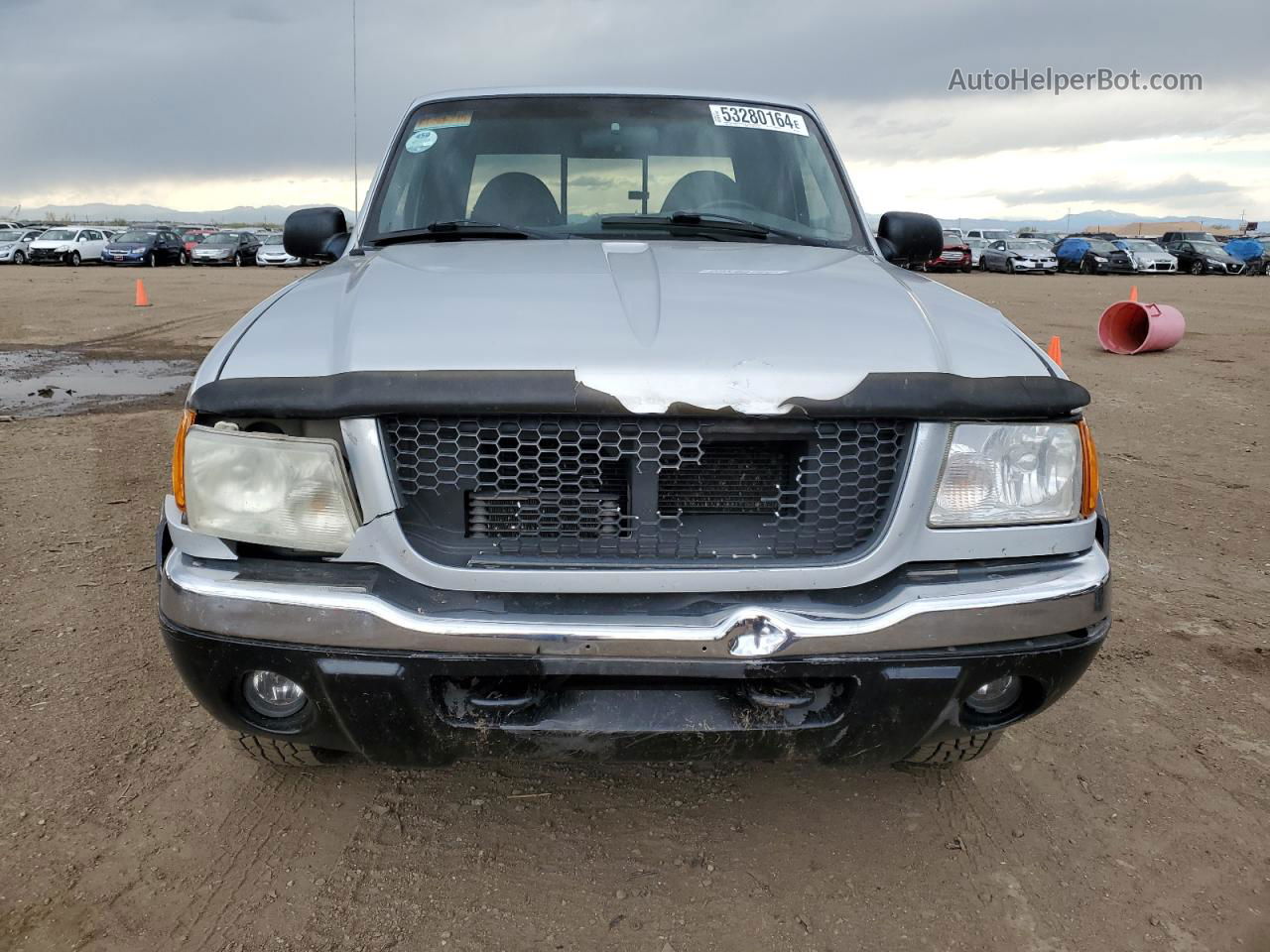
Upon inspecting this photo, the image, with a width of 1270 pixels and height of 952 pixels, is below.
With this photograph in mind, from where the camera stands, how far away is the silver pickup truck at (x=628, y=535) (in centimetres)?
190

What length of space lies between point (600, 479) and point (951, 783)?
5.12ft

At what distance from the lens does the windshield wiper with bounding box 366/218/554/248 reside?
3.14 metres

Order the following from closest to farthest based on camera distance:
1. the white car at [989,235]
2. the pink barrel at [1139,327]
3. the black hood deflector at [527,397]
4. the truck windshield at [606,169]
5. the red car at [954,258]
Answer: the black hood deflector at [527,397]
the truck windshield at [606,169]
the pink barrel at [1139,327]
the red car at [954,258]
the white car at [989,235]

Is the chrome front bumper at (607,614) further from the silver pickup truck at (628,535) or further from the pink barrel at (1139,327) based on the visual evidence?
the pink barrel at (1139,327)

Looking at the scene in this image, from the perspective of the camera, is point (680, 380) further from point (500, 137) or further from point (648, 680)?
point (500, 137)

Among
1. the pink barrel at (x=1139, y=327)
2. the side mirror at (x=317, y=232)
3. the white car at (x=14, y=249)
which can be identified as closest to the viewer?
the side mirror at (x=317, y=232)

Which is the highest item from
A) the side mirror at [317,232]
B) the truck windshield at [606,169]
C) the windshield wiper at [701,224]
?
the truck windshield at [606,169]

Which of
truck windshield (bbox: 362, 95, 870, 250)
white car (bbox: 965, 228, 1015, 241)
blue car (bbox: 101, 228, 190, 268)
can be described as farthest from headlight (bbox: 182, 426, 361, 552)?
white car (bbox: 965, 228, 1015, 241)

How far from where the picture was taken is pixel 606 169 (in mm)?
3443

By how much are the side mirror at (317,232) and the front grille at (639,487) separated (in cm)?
177

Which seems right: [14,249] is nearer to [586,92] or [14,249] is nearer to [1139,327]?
[1139,327]

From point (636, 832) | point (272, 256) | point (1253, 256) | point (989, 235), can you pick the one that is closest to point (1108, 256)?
point (1253, 256)

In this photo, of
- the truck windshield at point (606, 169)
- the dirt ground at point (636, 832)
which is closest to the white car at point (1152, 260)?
the dirt ground at point (636, 832)

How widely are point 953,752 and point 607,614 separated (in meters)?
1.20
